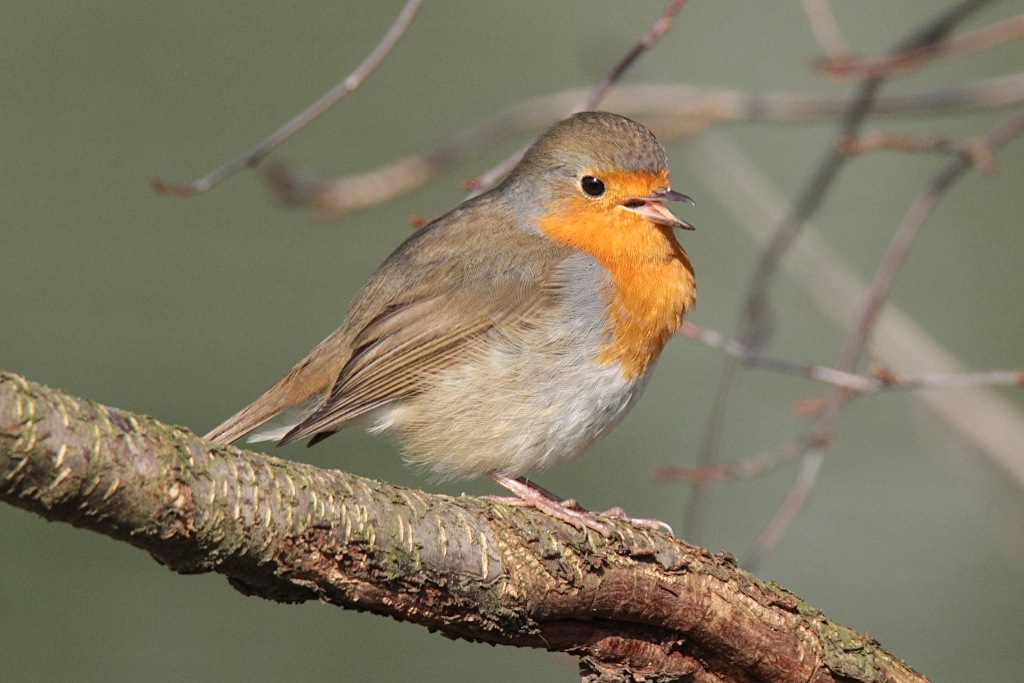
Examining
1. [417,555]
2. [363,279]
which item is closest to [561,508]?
[417,555]

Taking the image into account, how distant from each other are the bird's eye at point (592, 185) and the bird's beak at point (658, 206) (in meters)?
0.09

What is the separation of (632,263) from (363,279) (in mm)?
3642

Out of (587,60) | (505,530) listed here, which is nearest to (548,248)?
(505,530)

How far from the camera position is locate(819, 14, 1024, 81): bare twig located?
350cm

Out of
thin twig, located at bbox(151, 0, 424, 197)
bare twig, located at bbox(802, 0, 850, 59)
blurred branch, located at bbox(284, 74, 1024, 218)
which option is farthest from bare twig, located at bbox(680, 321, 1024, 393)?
thin twig, located at bbox(151, 0, 424, 197)

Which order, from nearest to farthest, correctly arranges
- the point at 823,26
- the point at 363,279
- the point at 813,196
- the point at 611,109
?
1. the point at 813,196
2. the point at 823,26
3. the point at 611,109
4. the point at 363,279

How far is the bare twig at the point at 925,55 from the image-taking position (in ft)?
11.5

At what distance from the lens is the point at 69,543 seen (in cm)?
605

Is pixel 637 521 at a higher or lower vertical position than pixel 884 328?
lower

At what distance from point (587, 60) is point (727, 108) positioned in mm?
1813

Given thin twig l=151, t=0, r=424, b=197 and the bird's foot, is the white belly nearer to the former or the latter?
the bird's foot

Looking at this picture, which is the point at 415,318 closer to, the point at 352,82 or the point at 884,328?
the point at 352,82

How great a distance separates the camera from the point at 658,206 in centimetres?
379

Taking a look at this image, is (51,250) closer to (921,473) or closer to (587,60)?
(587,60)
